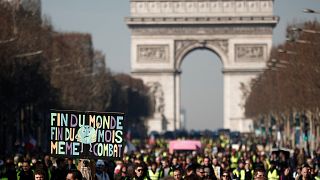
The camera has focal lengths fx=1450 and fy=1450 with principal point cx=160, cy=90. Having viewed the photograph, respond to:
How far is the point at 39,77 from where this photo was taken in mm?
73125

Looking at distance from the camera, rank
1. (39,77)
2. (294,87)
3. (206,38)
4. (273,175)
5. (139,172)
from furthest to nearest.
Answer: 1. (206,38)
2. (294,87)
3. (39,77)
4. (273,175)
5. (139,172)

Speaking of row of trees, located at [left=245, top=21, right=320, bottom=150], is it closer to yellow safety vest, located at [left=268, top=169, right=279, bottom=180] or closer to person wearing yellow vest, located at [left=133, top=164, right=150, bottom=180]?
yellow safety vest, located at [left=268, top=169, right=279, bottom=180]

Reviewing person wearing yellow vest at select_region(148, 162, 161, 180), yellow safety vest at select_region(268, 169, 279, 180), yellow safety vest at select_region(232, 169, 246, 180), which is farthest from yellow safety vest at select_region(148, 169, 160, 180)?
yellow safety vest at select_region(268, 169, 279, 180)

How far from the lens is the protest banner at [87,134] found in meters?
20.9

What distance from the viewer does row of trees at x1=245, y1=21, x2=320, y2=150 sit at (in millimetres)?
67438

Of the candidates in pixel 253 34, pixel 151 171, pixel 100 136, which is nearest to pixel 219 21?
pixel 253 34

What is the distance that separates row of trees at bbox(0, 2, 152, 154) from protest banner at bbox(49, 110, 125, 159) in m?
33.9

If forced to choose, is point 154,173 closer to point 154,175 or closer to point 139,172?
point 154,175

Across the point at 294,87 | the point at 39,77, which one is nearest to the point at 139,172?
the point at 39,77

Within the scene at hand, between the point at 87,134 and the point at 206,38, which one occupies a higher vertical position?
the point at 206,38

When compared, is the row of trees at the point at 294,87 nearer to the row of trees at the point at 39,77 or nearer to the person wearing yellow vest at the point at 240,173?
the row of trees at the point at 39,77

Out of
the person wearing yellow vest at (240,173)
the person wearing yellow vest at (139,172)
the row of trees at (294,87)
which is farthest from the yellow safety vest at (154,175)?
the row of trees at (294,87)

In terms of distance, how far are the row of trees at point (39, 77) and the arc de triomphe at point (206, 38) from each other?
79.0ft

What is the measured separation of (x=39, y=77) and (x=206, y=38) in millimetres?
76168
